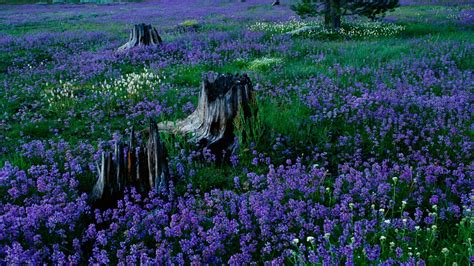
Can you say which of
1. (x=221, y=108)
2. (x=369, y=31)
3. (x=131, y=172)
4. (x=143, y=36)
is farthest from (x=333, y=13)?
(x=131, y=172)

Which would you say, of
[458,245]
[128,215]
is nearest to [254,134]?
[128,215]

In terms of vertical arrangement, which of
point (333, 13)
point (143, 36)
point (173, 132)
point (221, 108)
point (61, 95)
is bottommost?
point (173, 132)

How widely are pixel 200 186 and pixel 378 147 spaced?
2.66m

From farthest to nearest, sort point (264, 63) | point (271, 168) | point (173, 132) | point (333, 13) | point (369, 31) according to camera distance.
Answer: point (333, 13) < point (369, 31) < point (264, 63) < point (173, 132) < point (271, 168)

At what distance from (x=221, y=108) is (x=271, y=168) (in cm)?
173

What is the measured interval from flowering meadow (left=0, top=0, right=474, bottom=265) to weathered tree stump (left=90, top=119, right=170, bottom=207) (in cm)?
13

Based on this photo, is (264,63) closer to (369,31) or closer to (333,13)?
(333,13)

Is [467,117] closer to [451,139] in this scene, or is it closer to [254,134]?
[451,139]

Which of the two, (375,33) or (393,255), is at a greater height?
(375,33)

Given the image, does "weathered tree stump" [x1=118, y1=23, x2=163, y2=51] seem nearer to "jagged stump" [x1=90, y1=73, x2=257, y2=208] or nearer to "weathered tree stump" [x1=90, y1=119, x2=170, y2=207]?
"jagged stump" [x1=90, y1=73, x2=257, y2=208]

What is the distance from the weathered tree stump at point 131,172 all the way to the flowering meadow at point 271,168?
5.2 inches

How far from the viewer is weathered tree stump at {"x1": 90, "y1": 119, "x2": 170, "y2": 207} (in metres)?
4.98

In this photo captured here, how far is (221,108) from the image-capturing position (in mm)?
6488

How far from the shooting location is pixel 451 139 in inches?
237
